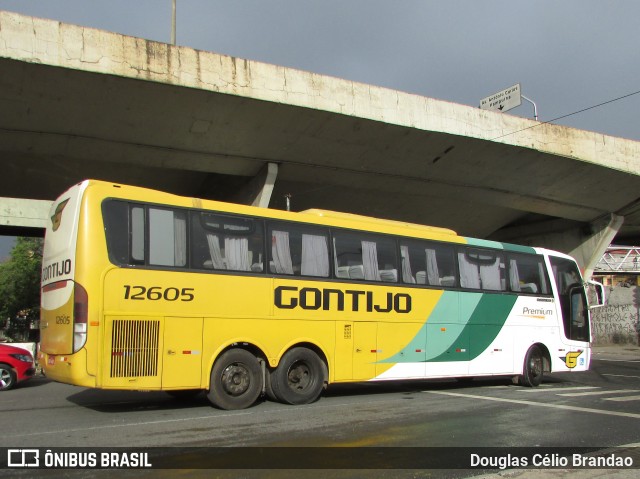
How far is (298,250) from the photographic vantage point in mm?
9859

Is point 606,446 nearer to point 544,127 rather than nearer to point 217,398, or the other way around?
point 217,398

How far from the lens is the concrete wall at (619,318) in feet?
107

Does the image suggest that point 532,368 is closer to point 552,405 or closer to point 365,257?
point 552,405

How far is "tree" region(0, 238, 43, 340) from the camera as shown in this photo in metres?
35.3

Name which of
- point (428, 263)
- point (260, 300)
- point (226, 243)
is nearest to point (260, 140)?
point (428, 263)

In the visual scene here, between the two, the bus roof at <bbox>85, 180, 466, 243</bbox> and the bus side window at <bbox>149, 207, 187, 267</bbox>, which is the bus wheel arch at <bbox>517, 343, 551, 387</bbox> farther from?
the bus side window at <bbox>149, 207, 187, 267</bbox>

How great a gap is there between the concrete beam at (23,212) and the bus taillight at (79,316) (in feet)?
55.5

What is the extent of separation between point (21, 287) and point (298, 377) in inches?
1250

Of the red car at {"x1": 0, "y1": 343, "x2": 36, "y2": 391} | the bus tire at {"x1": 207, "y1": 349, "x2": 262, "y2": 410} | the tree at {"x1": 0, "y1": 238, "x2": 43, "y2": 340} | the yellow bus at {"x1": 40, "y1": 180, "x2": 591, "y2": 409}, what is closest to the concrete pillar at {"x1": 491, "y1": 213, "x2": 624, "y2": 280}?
the yellow bus at {"x1": 40, "y1": 180, "x2": 591, "y2": 409}

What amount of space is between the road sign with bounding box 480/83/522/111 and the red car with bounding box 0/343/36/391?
69.9 feet

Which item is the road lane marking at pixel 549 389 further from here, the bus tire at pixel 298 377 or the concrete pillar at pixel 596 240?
the concrete pillar at pixel 596 240

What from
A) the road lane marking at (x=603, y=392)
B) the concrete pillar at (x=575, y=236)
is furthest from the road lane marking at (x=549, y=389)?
the concrete pillar at (x=575, y=236)

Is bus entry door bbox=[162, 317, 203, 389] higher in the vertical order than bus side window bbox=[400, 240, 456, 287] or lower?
lower

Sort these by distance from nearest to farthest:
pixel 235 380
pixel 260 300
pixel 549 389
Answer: pixel 235 380, pixel 260 300, pixel 549 389
